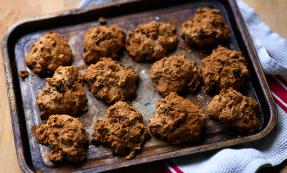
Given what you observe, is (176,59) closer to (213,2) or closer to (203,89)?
(203,89)

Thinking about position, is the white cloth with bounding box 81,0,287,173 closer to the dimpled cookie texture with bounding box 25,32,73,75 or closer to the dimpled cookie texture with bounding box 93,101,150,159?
the dimpled cookie texture with bounding box 93,101,150,159

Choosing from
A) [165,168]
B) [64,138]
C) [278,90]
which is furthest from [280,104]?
[64,138]

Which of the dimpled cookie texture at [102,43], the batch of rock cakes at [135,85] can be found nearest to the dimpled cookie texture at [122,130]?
the batch of rock cakes at [135,85]

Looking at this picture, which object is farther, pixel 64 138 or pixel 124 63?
pixel 124 63

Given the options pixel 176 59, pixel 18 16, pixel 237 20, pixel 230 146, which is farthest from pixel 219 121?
pixel 18 16

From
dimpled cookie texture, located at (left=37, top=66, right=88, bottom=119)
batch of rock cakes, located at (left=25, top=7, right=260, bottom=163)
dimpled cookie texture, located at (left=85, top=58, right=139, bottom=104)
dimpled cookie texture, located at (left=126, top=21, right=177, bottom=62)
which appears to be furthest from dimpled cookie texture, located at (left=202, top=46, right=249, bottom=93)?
dimpled cookie texture, located at (left=37, top=66, right=88, bottom=119)

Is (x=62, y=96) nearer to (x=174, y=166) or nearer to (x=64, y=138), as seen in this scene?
(x=64, y=138)
